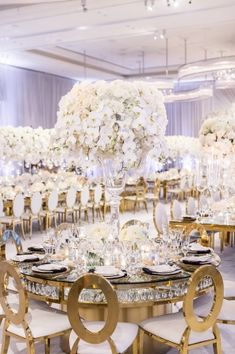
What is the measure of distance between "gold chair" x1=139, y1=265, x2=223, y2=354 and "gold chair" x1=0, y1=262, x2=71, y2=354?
2.05 ft

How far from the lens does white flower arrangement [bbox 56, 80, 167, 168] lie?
392 centimetres

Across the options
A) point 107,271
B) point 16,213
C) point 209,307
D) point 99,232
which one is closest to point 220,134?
point 16,213

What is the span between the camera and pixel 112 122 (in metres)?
3.91

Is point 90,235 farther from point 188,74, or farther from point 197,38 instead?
point 197,38

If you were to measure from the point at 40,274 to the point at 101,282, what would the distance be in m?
0.89

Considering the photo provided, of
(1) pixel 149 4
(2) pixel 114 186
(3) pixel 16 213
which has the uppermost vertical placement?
(1) pixel 149 4

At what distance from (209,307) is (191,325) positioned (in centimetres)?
70

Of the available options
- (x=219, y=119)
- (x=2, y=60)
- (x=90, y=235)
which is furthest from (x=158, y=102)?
(x=2, y=60)

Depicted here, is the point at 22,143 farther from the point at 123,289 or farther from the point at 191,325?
the point at 191,325

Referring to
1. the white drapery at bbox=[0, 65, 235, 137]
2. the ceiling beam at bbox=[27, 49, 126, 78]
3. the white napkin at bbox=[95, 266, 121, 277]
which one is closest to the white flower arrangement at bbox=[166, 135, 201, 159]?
the white drapery at bbox=[0, 65, 235, 137]

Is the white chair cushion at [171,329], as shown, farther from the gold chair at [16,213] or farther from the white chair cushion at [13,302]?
the gold chair at [16,213]

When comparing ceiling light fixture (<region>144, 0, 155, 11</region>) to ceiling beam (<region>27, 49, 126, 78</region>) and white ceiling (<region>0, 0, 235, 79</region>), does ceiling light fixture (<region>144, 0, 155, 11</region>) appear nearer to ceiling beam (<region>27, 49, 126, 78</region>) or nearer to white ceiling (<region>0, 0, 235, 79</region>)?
white ceiling (<region>0, 0, 235, 79</region>)

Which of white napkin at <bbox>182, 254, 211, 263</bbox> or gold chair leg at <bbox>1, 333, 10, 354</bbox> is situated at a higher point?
white napkin at <bbox>182, 254, 211, 263</bbox>

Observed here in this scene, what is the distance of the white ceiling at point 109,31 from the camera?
8922 mm
